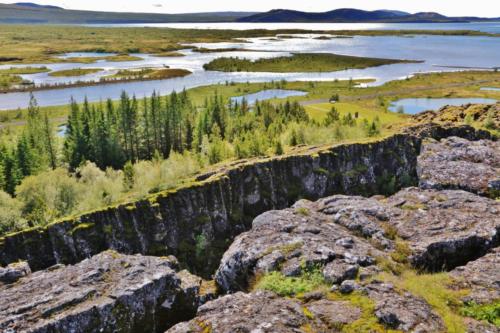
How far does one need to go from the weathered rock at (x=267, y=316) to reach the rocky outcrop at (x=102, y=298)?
176 inches

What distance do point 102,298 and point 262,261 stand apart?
9617mm

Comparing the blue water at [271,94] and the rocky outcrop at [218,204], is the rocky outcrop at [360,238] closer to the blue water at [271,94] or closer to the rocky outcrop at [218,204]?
the rocky outcrop at [218,204]

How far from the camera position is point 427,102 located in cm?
15962

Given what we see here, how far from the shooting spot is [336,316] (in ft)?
65.3

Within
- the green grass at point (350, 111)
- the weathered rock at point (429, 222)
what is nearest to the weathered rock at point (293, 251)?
the weathered rock at point (429, 222)

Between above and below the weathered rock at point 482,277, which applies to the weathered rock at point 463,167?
above

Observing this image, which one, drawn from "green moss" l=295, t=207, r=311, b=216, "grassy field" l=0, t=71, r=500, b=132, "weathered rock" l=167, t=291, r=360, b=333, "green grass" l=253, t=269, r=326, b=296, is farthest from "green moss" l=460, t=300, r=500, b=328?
"grassy field" l=0, t=71, r=500, b=132

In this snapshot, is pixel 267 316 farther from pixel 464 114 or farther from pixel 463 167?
pixel 464 114

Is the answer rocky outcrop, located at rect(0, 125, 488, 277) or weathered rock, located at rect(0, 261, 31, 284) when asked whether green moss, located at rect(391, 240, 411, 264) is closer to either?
rocky outcrop, located at rect(0, 125, 488, 277)

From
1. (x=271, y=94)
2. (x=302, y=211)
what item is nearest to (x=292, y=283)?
(x=302, y=211)

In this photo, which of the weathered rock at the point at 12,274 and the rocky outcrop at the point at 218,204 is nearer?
the weathered rock at the point at 12,274

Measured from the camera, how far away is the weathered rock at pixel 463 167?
126 feet

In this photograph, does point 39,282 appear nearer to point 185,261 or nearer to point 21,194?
point 185,261

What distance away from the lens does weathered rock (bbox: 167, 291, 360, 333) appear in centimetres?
1911
